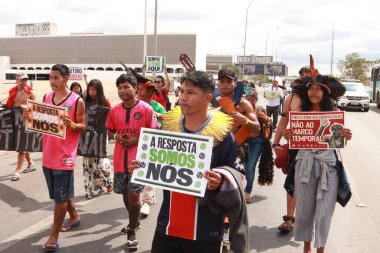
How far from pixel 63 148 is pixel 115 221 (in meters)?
1.54

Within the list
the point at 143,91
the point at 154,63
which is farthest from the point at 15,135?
the point at 154,63

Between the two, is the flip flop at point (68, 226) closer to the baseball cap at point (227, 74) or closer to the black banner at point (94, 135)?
the black banner at point (94, 135)

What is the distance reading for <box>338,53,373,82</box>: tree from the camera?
65.6 metres

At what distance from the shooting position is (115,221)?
5.50 metres

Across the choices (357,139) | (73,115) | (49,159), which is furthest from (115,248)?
(357,139)

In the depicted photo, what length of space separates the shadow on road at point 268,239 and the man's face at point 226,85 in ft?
5.86

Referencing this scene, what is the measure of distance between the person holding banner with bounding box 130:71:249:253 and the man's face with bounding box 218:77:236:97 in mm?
1631

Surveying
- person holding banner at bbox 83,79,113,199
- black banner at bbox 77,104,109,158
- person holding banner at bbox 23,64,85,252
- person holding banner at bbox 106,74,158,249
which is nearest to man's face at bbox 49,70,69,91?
person holding banner at bbox 23,64,85,252

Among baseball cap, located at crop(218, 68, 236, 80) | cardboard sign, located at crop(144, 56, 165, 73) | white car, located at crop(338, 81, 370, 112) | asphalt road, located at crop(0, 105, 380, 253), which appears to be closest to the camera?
baseball cap, located at crop(218, 68, 236, 80)

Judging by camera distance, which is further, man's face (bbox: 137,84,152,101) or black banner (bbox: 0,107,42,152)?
black banner (bbox: 0,107,42,152)

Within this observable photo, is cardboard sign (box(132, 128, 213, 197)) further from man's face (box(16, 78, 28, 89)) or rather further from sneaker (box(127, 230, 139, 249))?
man's face (box(16, 78, 28, 89))

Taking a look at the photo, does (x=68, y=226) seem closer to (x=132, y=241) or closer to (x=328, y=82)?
(x=132, y=241)

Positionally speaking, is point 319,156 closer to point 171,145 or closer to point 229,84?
point 229,84

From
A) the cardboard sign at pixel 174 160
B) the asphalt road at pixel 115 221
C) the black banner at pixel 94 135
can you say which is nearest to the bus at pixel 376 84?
the asphalt road at pixel 115 221
